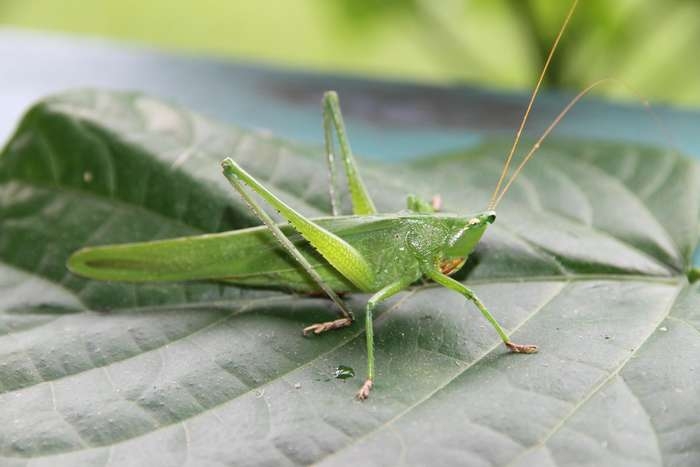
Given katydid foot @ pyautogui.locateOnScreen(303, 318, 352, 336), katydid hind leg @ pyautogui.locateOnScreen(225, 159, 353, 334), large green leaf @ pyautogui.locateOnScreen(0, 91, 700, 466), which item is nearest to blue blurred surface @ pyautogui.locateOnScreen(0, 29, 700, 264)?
large green leaf @ pyautogui.locateOnScreen(0, 91, 700, 466)

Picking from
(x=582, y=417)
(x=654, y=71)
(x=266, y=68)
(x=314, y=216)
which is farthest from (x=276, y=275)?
(x=654, y=71)

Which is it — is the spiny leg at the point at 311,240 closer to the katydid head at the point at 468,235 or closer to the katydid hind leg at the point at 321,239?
the katydid hind leg at the point at 321,239

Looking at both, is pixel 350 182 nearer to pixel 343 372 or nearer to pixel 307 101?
pixel 343 372

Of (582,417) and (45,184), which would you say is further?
(45,184)

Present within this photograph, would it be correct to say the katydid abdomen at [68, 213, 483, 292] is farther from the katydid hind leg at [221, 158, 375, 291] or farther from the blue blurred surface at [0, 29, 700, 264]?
the blue blurred surface at [0, 29, 700, 264]

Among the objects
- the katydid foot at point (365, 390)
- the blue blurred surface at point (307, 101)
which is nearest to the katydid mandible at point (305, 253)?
the katydid foot at point (365, 390)

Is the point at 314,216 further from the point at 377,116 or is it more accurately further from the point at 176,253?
the point at 377,116
